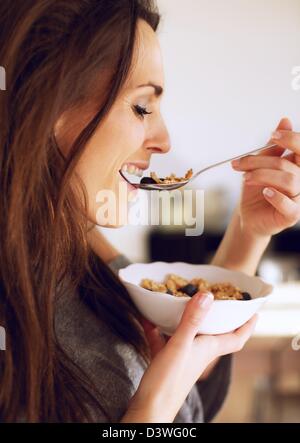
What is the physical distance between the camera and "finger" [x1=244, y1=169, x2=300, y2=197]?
23.1 inches

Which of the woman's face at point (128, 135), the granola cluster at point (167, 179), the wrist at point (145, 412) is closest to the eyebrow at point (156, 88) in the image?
the woman's face at point (128, 135)

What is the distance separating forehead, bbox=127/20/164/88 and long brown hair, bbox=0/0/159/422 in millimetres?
13

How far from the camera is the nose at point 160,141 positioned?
0.60 m

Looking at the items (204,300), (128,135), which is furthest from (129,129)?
(204,300)

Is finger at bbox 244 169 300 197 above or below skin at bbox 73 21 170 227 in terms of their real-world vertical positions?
below

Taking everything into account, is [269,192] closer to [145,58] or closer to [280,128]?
[280,128]

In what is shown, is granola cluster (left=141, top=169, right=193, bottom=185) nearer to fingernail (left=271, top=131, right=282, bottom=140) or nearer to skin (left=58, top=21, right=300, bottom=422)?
skin (left=58, top=21, right=300, bottom=422)

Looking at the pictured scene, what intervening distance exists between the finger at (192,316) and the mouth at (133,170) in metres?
0.19

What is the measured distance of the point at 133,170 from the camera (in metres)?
A: 0.61

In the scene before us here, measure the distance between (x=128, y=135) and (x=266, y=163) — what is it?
17 centimetres

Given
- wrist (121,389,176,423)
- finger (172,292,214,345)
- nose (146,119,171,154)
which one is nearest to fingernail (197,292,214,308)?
finger (172,292,214,345)

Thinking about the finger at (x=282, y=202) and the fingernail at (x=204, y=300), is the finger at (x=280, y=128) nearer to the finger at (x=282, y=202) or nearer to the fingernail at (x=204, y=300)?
the finger at (x=282, y=202)
